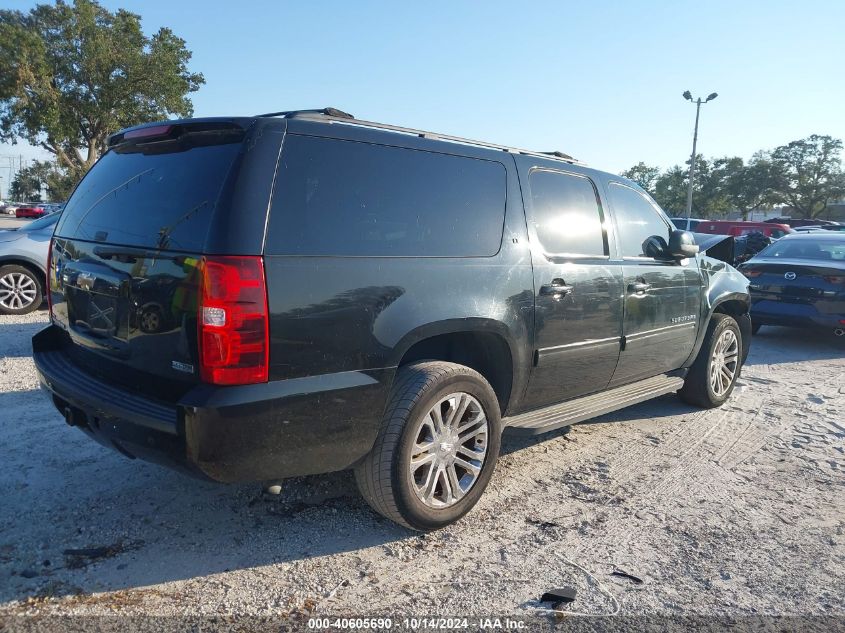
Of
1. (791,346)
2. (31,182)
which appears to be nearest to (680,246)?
(791,346)

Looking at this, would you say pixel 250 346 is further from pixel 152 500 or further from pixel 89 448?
pixel 89 448

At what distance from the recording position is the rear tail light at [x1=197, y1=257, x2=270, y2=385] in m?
2.44

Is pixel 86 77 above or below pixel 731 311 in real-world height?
above

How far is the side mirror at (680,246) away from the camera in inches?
186

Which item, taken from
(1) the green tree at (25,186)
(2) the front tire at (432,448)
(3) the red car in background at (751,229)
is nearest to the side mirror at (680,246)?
(2) the front tire at (432,448)

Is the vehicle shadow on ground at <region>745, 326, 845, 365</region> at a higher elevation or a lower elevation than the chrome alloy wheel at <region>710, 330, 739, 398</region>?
lower

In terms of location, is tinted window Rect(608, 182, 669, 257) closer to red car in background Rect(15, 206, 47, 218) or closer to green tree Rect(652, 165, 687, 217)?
red car in background Rect(15, 206, 47, 218)

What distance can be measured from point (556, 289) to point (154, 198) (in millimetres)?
2166

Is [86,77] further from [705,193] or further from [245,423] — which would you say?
[705,193]

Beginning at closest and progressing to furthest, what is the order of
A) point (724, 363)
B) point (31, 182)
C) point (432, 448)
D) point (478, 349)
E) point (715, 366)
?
1. point (432, 448)
2. point (478, 349)
3. point (715, 366)
4. point (724, 363)
5. point (31, 182)

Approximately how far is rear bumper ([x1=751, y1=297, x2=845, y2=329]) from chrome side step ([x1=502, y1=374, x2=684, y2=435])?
4349 millimetres

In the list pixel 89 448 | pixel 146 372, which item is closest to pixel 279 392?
pixel 146 372

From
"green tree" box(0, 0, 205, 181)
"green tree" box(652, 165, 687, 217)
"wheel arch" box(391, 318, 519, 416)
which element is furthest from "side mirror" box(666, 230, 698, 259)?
"green tree" box(652, 165, 687, 217)

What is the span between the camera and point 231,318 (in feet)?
8.05
